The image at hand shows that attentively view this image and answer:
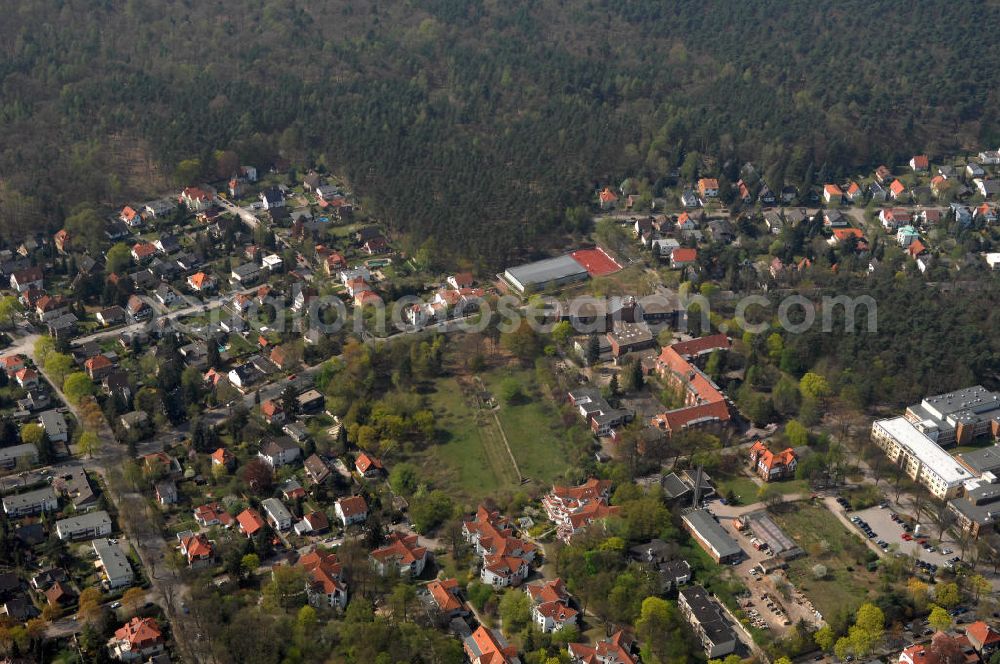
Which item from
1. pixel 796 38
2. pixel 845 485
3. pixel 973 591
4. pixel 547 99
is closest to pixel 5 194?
pixel 547 99

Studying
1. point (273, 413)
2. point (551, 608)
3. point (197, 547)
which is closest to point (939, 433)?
point (551, 608)

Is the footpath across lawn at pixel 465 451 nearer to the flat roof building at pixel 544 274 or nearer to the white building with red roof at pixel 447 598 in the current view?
the white building with red roof at pixel 447 598

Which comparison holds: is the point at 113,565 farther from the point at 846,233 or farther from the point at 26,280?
the point at 846,233

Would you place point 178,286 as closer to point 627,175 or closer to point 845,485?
point 627,175

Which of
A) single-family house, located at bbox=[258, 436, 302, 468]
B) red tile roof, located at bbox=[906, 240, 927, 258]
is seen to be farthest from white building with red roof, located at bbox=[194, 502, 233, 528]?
red tile roof, located at bbox=[906, 240, 927, 258]

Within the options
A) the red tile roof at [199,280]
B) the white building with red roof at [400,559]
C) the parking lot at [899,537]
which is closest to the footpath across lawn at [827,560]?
the parking lot at [899,537]

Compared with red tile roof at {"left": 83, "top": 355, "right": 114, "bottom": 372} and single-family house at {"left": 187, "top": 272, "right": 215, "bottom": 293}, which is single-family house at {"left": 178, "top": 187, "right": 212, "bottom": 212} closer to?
single-family house at {"left": 187, "top": 272, "right": 215, "bottom": 293}
